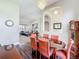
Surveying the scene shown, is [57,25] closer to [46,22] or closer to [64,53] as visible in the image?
[46,22]

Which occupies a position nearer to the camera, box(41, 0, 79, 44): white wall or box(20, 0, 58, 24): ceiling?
box(41, 0, 79, 44): white wall

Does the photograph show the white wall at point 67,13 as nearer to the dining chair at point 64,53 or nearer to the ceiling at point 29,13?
the dining chair at point 64,53

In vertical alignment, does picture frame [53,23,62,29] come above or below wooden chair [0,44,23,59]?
above

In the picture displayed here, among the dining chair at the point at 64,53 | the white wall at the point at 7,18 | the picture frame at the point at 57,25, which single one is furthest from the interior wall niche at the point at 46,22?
the dining chair at the point at 64,53

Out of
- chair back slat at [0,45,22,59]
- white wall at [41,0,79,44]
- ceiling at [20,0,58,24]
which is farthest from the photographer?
ceiling at [20,0,58,24]

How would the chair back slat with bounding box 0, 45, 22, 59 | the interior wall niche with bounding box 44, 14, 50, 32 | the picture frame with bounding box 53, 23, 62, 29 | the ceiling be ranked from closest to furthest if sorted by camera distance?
the chair back slat with bounding box 0, 45, 22, 59
the picture frame with bounding box 53, 23, 62, 29
the interior wall niche with bounding box 44, 14, 50, 32
the ceiling

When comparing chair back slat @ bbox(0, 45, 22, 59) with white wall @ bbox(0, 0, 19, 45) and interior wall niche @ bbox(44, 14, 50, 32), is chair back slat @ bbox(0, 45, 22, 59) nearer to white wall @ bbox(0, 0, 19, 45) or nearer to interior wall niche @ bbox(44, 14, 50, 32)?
white wall @ bbox(0, 0, 19, 45)

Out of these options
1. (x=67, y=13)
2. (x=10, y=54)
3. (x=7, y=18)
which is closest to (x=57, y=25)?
(x=67, y=13)

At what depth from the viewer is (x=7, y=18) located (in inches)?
294

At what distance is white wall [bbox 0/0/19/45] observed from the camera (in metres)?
7.31

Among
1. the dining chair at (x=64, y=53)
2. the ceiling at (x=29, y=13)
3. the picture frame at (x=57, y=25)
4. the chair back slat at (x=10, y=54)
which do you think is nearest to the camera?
the chair back slat at (x=10, y=54)

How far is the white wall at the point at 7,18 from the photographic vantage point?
288 inches

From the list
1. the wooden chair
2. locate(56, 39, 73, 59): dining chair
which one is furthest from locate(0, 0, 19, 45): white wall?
the wooden chair

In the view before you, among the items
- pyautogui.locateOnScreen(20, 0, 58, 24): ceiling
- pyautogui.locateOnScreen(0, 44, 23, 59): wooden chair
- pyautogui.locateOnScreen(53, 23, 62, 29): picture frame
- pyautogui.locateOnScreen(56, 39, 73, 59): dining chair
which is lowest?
pyautogui.locateOnScreen(56, 39, 73, 59): dining chair
